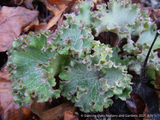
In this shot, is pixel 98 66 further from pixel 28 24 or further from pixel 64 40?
pixel 28 24

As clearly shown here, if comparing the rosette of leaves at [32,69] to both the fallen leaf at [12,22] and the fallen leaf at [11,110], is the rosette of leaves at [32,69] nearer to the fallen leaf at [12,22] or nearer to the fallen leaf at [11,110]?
the fallen leaf at [11,110]

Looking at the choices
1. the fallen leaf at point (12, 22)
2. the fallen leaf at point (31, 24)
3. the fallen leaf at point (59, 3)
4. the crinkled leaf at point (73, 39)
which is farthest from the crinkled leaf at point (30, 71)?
the fallen leaf at point (59, 3)

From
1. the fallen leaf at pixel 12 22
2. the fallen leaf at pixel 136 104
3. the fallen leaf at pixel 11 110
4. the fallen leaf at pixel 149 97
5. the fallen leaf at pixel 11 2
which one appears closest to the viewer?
the fallen leaf at pixel 11 110

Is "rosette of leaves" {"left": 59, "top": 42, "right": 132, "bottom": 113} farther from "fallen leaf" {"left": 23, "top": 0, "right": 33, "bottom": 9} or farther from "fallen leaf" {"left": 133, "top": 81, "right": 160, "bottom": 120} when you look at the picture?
"fallen leaf" {"left": 23, "top": 0, "right": 33, "bottom": 9}

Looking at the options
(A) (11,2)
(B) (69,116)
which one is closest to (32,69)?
(B) (69,116)

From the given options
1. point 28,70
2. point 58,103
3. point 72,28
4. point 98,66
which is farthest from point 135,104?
point 28,70

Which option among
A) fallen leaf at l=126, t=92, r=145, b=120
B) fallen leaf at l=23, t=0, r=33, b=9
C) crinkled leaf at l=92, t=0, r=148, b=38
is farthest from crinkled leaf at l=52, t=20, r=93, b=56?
fallen leaf at l=23, t=0, r=33, b=9

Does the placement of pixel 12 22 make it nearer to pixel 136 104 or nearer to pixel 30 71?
pixel 30 71
